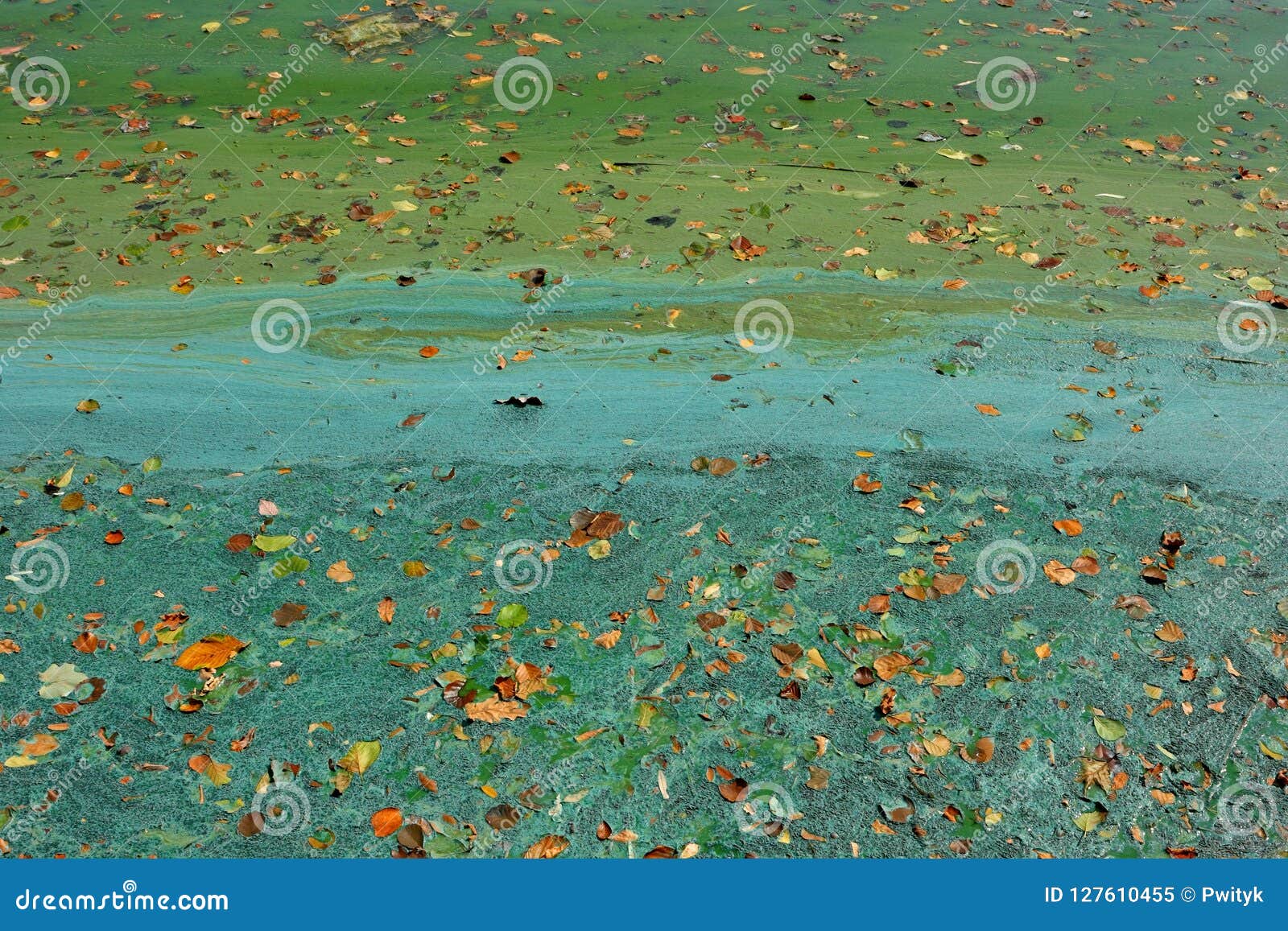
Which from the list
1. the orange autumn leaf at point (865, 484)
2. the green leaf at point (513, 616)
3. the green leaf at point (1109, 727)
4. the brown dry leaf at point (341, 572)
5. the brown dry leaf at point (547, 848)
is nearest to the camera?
the brown dry leaf at point (547, 848)

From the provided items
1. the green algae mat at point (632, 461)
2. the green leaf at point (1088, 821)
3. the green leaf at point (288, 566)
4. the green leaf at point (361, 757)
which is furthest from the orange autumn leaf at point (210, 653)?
the green leaf at point (1088, 821)

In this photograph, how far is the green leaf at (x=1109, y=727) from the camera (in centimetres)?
234

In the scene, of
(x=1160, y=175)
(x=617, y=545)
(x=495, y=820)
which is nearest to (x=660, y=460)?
(x=617, y=545)

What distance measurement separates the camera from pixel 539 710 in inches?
93.4

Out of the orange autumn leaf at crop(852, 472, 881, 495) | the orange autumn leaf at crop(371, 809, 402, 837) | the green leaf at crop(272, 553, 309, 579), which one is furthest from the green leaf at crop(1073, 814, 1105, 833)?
the green leaf at crop(272, 553, 309, 579)

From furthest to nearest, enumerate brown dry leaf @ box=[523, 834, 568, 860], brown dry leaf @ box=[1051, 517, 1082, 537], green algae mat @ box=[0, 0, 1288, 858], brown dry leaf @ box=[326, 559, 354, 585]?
brown dry leaf @ box=[1051, 517, 1082, 537]
brown dry leaf @ box=[326, 559, 354, 585]
green algae mat @ box=[0, 0, 1288, 858]
brown dry leaf @ box=[523, 834, 568, 860]

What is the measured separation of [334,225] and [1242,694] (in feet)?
12.6

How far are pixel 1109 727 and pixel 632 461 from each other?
5.21 ft

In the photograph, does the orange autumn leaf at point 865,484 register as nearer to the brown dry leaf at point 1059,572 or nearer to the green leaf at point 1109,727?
the brown dry leaf at point 1059,572

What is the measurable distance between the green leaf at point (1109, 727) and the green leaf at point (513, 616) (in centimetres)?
152

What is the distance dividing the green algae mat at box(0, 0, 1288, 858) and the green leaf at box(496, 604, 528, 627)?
1 cm

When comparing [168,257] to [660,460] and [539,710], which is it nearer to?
[660,460]

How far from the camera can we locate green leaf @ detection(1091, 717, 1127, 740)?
2.34 metres

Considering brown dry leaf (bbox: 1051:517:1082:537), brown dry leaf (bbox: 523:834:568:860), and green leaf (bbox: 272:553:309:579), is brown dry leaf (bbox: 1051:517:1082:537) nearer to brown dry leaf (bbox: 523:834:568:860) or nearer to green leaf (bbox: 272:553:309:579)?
brown dry leaf (bbox: 523:834:568:860)
